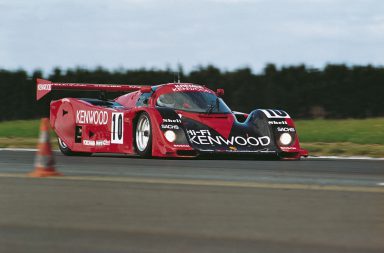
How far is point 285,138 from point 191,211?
740cm

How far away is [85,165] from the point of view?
465 inches

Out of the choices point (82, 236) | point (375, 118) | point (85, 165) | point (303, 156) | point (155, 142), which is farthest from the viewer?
point (375, 118)

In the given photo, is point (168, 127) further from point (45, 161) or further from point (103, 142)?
point (45, 161)

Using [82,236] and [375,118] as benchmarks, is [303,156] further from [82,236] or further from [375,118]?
[375,118]

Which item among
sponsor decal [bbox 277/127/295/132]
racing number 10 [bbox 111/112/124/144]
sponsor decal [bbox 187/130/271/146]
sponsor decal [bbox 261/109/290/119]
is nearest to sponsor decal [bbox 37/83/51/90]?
racing number 10 [bbox 111/112/124/144]

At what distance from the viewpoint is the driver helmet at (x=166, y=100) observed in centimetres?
1453

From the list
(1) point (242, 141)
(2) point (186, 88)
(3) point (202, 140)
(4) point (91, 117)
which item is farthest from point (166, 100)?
(1) point (242, 141)

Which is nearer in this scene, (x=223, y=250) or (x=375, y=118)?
(x=223, y=250)

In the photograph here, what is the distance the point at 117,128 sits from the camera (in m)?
14.5

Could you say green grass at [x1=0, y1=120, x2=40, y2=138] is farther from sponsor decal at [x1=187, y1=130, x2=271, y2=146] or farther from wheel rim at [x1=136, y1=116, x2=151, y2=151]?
sponsor decal at [x1=187, y1=130, x2=271, y2=146]

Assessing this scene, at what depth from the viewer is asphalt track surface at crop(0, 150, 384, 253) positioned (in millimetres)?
5234

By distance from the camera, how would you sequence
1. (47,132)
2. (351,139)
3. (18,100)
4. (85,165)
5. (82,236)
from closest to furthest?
(82,236)
(47,132)
(85,165)
(351,139)
(18,100)

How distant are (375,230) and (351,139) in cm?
1497

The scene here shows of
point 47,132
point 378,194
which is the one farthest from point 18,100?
point 378,194
